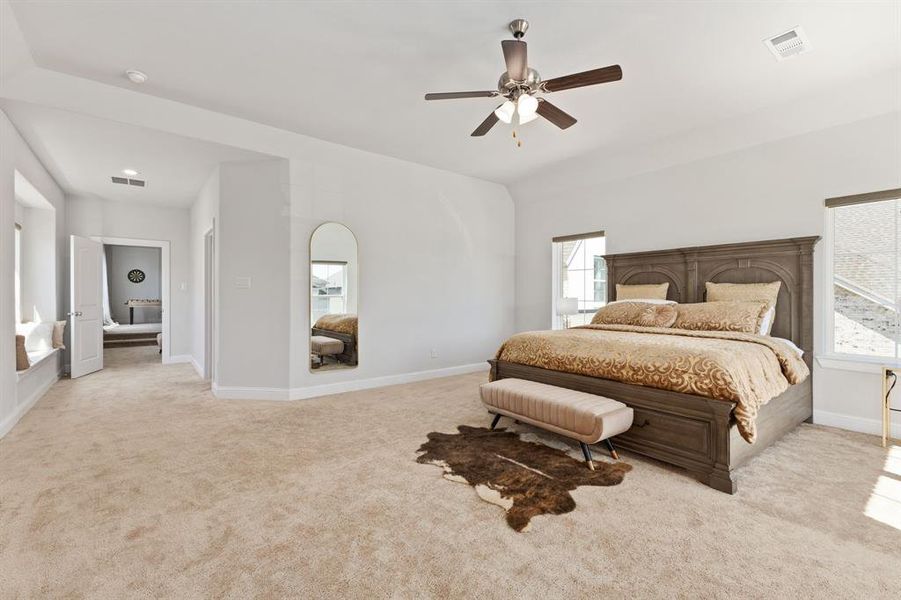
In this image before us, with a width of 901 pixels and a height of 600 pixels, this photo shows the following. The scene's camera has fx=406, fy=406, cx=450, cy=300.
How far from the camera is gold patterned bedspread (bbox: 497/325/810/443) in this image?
2387 mm

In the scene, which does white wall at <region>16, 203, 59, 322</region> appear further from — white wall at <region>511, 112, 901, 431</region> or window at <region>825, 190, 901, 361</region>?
window at <region>825, 190, 901, 361</region>

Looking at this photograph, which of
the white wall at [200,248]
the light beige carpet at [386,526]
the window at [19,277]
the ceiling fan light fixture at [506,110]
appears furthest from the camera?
the window at [19,277]

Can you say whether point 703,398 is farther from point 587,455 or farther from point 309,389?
point 309,389

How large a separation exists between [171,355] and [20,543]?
553 centimetres

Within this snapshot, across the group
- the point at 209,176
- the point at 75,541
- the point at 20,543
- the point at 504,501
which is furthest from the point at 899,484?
the point at 209,176

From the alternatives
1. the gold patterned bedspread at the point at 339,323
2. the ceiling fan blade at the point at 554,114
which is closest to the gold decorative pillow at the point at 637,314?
the ceiling fan blade at the point at 554,114

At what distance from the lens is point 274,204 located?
434 cm

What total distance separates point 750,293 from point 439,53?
3441 millimetres

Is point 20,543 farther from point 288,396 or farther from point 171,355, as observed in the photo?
point 171,355

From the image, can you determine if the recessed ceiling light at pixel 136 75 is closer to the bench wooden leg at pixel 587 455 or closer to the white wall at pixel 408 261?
the white wall at pixel 408 261

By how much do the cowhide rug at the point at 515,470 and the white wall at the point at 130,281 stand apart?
32.2 feet

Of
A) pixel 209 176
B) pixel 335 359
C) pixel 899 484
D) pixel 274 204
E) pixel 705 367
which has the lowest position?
pixel 899 484

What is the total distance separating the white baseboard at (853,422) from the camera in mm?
3176

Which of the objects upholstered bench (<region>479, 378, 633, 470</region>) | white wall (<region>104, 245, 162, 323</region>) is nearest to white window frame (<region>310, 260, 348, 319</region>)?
upholstered bench (<region>479, 378, 633, 470</region>)
